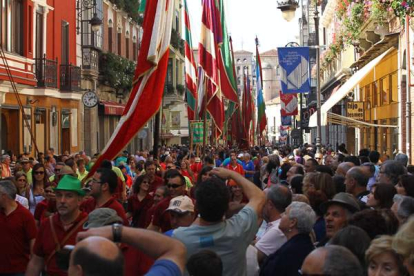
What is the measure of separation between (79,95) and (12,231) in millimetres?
22549

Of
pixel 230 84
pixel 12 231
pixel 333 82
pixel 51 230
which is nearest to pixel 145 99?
pixel 12 231

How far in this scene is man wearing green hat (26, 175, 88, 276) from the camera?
6.30 meters

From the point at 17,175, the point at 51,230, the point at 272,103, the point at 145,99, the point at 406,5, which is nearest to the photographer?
the point at 51,230

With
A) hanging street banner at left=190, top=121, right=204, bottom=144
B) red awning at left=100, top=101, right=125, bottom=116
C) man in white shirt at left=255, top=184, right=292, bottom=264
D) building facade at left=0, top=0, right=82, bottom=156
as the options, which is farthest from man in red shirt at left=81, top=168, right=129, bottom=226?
red awning at left=100, top=101, right=125, bottom=116

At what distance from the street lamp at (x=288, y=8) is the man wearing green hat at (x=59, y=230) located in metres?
13.5

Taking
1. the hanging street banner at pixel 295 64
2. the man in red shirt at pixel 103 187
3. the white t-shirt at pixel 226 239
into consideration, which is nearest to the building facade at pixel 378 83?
the hanging street banner at pixel 295 64

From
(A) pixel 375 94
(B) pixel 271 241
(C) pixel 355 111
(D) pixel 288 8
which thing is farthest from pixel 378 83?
(B) pixel 271 241

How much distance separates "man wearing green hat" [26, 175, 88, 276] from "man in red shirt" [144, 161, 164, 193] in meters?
3.18

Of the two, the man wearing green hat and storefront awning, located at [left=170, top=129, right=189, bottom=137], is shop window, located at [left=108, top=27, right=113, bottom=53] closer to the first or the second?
storefront awning, located at [left=170, top=129, right=189, bottom=137]

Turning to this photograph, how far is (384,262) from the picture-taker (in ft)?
14.5

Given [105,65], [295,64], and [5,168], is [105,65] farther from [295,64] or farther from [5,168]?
[5,168]

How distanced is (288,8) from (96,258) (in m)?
16.7

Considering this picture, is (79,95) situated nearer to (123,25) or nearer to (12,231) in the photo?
(123,25)

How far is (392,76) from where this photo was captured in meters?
28.4
